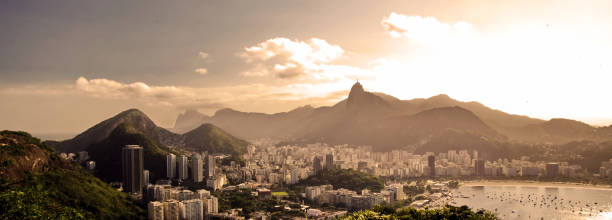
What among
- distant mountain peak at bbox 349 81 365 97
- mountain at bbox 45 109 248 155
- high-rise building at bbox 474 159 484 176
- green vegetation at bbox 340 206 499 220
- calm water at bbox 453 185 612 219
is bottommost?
calm water at bbox 453 185 612 219

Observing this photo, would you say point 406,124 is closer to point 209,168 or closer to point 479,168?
point 479,168

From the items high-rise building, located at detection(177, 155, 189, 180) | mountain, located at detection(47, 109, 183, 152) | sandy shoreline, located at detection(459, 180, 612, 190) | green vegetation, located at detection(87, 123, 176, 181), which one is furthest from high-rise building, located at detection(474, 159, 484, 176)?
mountain, located at detection(47, 109, 183, 152)

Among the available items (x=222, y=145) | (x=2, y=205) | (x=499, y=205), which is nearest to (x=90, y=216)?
(x=2, y=205)

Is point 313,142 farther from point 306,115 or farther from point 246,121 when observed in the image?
point 246,121

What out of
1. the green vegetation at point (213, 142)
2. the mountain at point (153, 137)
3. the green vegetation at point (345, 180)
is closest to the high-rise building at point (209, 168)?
the green vegetation at point (345, 180)

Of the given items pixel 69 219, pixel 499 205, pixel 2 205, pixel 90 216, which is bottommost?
pixel 499 205

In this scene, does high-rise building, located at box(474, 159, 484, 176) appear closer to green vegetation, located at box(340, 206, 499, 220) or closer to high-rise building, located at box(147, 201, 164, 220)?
green vegetation, located at box(340, 206, 499, 220)

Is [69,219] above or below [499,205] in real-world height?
above

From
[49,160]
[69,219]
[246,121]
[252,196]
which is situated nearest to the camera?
[69,219]
